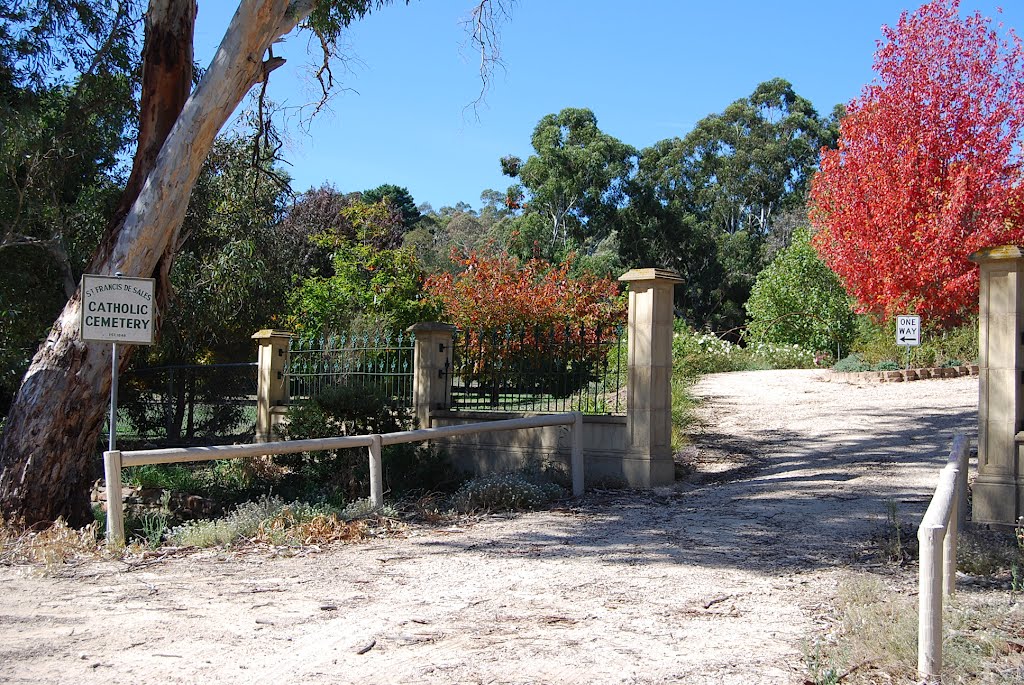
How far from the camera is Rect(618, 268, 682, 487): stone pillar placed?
10.7 m

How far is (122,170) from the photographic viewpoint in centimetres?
1503

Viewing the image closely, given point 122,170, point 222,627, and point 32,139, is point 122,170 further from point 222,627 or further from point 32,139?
point 222,627

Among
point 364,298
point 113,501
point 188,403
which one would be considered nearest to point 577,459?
point 113,501

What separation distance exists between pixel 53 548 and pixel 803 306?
1033 inches

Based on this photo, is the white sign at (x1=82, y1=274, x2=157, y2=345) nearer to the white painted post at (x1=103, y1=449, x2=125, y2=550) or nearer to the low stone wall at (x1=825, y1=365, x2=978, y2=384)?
the white painted post at (x1=103, y1=449, x2=125, y2=550)

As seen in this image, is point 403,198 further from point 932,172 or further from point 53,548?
point 53,548

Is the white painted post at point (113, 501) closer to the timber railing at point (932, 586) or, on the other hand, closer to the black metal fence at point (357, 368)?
the black metal fence at point (357, 368)

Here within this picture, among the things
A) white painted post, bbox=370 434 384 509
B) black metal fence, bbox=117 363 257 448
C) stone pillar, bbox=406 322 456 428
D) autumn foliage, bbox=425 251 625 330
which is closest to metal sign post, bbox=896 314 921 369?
autumn foliage, bbox=425 251 625 330

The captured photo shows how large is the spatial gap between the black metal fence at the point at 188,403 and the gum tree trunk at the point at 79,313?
27.4ft

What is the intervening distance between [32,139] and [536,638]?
1049 cm

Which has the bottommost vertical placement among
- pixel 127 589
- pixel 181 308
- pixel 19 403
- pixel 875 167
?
pixel 127 589

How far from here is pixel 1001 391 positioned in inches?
320

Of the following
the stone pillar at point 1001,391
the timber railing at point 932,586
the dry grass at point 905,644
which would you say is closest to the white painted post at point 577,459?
the stone pillar at point 1001,391

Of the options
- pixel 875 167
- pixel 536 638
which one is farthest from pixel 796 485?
A: pixel 875 167
